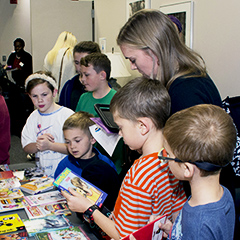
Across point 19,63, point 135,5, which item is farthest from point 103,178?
point 19,63

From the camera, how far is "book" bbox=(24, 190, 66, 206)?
5.75ft

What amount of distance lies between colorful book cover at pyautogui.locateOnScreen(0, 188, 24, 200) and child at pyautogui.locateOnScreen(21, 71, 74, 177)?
48 centimetres

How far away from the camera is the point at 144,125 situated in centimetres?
132

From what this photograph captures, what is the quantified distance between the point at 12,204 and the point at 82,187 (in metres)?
0.46

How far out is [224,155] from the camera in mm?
1046

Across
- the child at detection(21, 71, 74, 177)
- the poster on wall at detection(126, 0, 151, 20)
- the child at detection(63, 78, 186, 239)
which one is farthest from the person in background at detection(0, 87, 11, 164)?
the poster on wall at detection(126, 0, 151, 20)

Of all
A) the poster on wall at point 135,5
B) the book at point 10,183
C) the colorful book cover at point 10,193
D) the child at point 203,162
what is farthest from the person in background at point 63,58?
the child at point 203,162

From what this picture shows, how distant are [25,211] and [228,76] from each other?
1961 millimetres

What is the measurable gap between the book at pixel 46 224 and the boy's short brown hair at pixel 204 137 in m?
0.72

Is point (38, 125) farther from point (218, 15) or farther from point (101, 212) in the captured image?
point (218, 15)

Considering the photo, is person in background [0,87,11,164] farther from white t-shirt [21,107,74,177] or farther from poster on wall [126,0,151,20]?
poster on wall [126,0,151,20]

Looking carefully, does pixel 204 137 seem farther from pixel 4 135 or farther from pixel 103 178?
pixel 4 135

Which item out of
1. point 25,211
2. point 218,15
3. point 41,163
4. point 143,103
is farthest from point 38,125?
point 218,15

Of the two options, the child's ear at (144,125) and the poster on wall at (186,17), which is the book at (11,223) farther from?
the poster on wall at (186,17)
